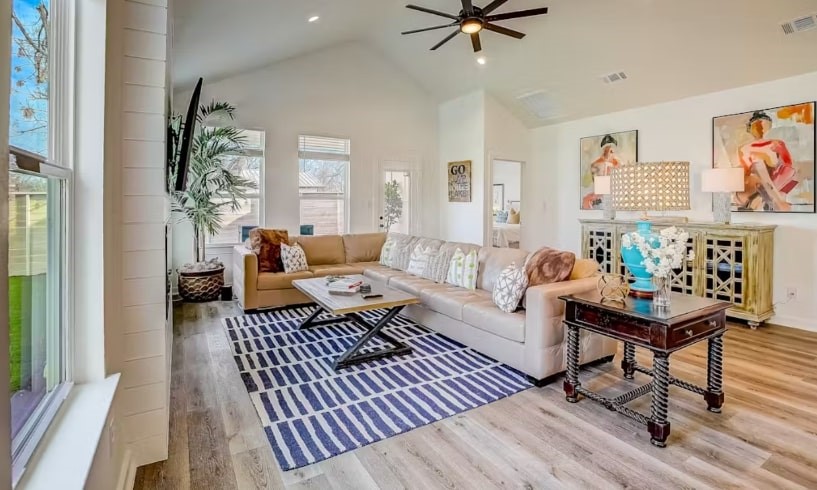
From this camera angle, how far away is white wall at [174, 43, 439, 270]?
6.15 meters

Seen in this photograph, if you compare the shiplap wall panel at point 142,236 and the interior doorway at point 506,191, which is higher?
the interior doorway at point 506,191

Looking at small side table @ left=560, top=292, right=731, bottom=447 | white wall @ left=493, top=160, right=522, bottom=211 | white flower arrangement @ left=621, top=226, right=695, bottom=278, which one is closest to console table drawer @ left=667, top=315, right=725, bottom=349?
small side table @ left=560, top=292, right=731, bottom=447

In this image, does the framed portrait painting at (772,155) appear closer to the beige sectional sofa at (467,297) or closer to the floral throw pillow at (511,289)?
the beige sectional sofa at (467,297)

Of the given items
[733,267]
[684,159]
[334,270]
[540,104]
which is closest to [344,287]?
[334,270]

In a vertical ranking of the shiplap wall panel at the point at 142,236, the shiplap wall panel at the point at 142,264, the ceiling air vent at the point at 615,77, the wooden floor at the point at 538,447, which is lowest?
the wooden floor at the point at 538,447

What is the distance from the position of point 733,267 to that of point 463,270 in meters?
2.76

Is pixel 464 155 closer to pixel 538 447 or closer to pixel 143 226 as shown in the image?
pixel 538 447

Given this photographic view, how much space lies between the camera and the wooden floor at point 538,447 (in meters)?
1.90

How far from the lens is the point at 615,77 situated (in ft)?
17.5

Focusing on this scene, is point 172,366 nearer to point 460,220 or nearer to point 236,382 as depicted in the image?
point 236,382

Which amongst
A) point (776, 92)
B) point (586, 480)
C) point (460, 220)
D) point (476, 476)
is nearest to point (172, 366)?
point (476, 476)

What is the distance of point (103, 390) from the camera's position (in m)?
1.60

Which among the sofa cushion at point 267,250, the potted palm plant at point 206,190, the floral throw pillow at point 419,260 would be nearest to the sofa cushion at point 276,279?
the sofa cushion at point 267,250

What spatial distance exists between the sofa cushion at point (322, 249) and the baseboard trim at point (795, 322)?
491 cm
